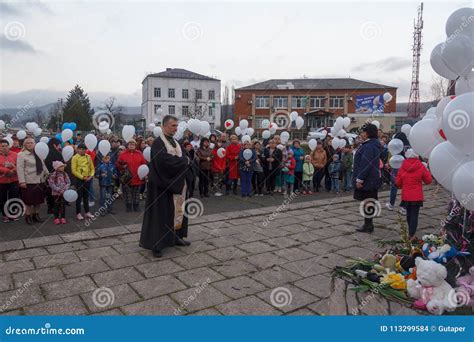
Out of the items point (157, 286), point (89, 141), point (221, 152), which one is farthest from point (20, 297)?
point (221, 152)

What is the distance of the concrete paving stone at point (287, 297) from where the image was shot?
3.61m

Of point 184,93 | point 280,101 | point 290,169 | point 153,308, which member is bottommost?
point 153,308

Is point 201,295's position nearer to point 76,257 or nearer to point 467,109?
point 76,257

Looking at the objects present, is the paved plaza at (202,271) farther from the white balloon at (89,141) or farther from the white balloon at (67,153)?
the white balloon at (89,141)

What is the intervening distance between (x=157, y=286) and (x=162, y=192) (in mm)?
1462

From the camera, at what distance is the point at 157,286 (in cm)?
402

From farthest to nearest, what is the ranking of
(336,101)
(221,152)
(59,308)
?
1. (336,101)
2. (221,152)
3. (59,308)

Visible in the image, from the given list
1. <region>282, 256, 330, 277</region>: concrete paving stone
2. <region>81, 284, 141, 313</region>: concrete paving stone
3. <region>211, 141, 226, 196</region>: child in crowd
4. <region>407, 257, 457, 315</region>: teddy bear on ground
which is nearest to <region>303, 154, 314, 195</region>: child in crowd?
<region>211, 141, 226, 196</region>: child in crowd

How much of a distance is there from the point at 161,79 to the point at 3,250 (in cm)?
5409

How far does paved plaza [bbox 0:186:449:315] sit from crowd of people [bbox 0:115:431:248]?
940mm

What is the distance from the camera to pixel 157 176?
16.8ft

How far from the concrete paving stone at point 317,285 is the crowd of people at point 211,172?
2.27 m

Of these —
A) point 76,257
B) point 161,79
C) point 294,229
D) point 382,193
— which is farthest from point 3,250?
point 161,79

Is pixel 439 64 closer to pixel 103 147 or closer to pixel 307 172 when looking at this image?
pixel 103 147
